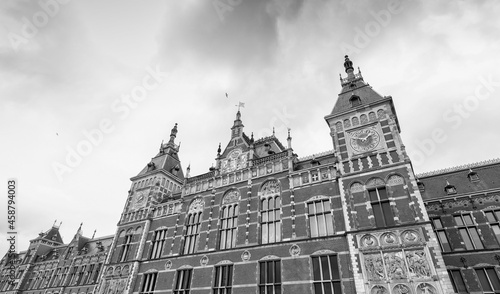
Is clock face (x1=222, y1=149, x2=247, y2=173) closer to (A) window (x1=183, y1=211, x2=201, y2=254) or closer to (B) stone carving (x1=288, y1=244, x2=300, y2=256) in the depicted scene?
(A) window (x1=183, y1=211, x2=201, y2=254)

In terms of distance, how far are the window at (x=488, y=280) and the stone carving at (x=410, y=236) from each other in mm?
8652

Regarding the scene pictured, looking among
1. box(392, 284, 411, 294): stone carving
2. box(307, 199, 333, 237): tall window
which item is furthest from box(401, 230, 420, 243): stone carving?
box(307, 199, 333, 237): tall window

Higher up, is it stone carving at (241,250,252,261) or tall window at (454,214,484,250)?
tall window at (454,214,484,250)

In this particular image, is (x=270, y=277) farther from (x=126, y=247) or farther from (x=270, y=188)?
(x=126, y=247)

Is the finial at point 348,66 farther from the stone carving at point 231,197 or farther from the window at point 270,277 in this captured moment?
the window at point 270,277

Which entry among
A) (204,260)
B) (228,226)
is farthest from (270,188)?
(204,260)

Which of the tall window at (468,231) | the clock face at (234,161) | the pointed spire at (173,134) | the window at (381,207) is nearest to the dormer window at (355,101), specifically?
the window at (381,207)

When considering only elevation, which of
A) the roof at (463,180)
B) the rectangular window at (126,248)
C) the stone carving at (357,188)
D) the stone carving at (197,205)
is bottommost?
the rectangular window at (126,248)

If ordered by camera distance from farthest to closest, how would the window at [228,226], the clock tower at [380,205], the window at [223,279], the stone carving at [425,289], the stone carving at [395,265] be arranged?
the window at [228,226], the window at [223,279], the stone carving at [395,265], the clock tower at [380,205], the stone carving at [425,289]

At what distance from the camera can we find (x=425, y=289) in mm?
16281

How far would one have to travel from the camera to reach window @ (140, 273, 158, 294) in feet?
90.5

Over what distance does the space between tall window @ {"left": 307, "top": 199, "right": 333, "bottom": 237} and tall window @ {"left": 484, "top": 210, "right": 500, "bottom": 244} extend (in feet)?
44.5

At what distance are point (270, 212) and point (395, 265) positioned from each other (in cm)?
1089

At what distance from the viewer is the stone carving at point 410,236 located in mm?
17848
